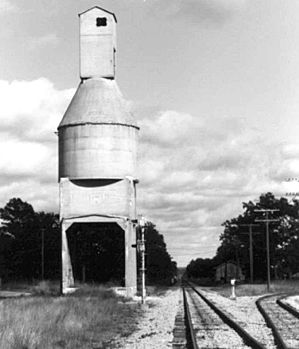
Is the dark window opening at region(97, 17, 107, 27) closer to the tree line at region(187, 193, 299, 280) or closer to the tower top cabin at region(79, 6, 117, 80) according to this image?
the tower top cabin at region(79, 6, 117, 80)

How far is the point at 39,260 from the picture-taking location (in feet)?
315

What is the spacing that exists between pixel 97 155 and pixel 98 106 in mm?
3156

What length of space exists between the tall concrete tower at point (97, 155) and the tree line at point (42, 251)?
38.0ft

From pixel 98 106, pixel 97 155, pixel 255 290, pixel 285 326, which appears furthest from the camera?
pixel 255 290

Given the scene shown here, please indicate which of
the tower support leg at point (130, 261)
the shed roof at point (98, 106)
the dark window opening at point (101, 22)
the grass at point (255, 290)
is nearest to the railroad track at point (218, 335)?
the tower support leg at point (130, 261)

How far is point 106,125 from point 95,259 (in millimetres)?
19115

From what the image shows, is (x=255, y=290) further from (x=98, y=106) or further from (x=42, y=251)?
(x=42, y=251)

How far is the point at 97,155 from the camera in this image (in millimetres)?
39094

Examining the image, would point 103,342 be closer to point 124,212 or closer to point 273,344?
point 273,344

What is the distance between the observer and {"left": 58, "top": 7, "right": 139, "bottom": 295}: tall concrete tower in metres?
39.1

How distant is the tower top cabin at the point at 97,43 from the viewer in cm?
4119

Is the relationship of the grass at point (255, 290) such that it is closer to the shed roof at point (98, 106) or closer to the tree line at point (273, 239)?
the shed roof at point (98, 106)

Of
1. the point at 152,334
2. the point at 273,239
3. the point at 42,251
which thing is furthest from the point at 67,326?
the point at 273,239

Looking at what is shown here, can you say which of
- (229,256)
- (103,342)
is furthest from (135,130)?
(229,256)
